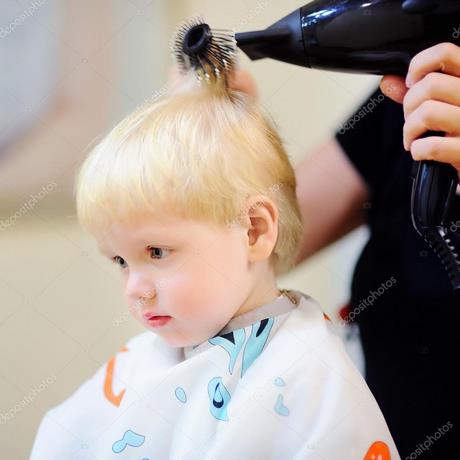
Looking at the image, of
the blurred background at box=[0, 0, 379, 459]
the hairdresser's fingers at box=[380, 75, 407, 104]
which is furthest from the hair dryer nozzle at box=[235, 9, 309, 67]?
the blurred background at box=[0, 0, 379, 459]

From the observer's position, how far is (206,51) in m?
0.81

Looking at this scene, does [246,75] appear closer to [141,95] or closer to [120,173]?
[120,173]

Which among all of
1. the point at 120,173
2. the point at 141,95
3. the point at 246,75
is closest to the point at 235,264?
the point at 120,173

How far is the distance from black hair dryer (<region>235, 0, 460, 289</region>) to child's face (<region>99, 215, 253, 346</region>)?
0.24 metres

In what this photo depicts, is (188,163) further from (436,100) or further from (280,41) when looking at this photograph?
(436,100)

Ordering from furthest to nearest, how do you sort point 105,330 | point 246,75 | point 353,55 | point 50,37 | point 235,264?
point 105,330 < point 50,37 < point 246,75 < point 235,264 < point 353,55

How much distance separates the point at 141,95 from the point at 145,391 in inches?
31.8

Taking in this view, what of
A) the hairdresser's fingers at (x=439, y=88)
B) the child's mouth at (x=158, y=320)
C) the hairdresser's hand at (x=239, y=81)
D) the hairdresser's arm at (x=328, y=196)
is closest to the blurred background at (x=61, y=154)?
the hairdresser's arm at (x=328, y=196)

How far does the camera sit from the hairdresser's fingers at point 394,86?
765 millimetres

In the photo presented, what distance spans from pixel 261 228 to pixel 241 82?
0.76 feet

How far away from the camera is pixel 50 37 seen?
1.41 meters

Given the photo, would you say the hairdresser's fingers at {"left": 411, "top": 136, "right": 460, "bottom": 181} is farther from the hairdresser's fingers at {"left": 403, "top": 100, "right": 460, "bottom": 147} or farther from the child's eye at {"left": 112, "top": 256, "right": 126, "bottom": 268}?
the child's eye at {"left": 112, "top": 256, "right": 126, "bottom": 268}

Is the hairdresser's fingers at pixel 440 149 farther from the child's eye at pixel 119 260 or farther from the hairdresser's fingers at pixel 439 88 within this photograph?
the child's eye at pixel 119 260

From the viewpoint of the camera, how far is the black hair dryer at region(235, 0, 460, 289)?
0.69 meters
